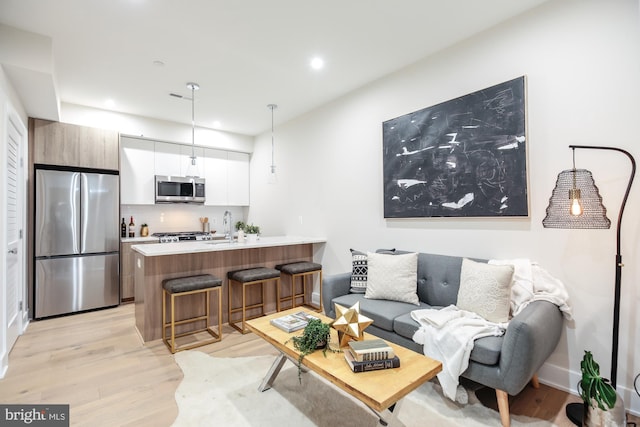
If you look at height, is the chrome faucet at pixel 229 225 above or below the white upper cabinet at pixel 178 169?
below

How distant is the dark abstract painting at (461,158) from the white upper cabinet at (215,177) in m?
3.36

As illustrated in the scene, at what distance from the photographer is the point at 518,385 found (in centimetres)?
180

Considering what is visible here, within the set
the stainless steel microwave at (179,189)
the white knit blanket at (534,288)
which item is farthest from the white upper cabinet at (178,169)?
the white knit blanket at (534,288)

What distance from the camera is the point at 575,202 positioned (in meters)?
2.00

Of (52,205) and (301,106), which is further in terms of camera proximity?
(301,106)

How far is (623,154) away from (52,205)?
5571mm

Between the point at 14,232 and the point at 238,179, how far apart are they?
3.30 metres

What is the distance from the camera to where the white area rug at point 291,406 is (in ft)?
6.31

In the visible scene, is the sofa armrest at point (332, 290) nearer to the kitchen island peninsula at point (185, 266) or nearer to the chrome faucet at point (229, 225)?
the kitchen island peninsula at point (185, 266)

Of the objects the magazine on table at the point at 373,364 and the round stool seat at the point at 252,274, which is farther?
the round stool seat at the point at 252,274

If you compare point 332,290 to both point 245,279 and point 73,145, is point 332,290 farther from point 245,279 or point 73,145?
point 73,145

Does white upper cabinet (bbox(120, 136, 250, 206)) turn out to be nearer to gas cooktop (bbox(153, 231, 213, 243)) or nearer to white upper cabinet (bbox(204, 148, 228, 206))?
white upper cabinet (bbox(204, 148, 228, 206))

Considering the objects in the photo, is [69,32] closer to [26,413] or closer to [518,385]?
[26,413]

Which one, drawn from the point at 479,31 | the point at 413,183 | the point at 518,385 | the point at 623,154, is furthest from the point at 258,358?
the point at 479,31
